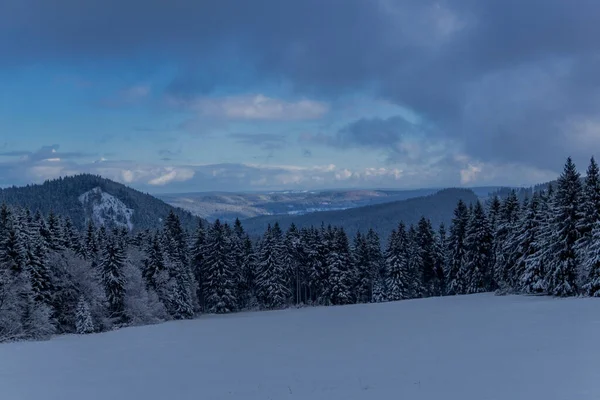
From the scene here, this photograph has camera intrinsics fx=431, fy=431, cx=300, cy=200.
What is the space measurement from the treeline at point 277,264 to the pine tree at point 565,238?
3.9 inches

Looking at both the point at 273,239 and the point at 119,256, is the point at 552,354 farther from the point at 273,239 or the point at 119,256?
the point at 273,239

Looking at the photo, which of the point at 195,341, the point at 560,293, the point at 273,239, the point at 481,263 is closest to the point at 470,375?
the point at 195,341

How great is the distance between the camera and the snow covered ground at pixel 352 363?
12.8 metres

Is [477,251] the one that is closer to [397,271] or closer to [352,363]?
[397,271]

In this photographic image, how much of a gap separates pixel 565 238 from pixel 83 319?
4513 cm

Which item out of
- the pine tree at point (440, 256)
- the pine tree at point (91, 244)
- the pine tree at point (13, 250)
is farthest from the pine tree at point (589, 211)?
the pine tree at point (91, 244)

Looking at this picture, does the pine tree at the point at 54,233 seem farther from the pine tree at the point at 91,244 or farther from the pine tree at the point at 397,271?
the pine tree at the point at 397,271

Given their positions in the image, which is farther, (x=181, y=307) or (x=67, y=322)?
(x=181, y=307)

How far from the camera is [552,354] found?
1521 centimetres

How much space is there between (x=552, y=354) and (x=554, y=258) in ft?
91.3

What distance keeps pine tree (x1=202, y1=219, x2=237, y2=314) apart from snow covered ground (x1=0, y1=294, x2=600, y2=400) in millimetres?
35271

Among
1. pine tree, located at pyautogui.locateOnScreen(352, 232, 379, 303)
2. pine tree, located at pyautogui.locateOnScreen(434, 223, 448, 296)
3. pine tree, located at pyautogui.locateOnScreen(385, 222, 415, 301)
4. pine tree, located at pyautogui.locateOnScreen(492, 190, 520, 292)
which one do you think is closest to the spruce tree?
pine tree, located at pyautogui.locateOnScreen(492, 190, 520, 292)

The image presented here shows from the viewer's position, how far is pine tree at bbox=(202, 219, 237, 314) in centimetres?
6606

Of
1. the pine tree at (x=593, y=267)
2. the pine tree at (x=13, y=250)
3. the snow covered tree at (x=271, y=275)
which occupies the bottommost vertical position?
the snow covered tree at (x=271, y=275)
